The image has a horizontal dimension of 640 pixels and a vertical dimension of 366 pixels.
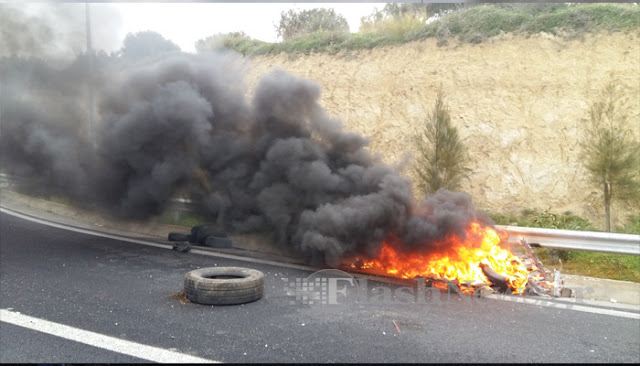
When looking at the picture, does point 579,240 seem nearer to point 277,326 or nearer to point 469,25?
point 277,326

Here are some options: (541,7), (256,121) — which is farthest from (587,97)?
(256,121)

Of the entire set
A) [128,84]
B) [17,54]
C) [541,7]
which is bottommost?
[128,84]

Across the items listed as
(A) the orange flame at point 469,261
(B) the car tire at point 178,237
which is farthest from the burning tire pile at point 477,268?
(B) the car tire at point 178,237

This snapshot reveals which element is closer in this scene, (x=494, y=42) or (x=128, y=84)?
(x=128, y=84)

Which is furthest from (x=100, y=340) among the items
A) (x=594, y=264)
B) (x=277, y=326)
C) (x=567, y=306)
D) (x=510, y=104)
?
→ (x=510, y=104)

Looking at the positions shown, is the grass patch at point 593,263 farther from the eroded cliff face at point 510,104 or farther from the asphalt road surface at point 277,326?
the eroded cliff face at point 510,104

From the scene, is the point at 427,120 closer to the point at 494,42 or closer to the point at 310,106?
the point at 494,42

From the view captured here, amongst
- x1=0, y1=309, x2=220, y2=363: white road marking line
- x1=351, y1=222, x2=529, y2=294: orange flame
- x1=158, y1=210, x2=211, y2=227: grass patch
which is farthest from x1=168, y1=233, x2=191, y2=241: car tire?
x1=351, y1=222, x2=529, y2=294: orange flame

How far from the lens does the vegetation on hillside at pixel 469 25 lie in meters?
11.0

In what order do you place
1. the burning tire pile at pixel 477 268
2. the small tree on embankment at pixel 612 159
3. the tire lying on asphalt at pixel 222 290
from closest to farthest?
1. the tire lying on asphalt at pixel 222 290
2. the burning tire pile at pixel 477 268
3. the small tree on embankment at pixel 612 159

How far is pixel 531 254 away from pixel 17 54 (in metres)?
8.96

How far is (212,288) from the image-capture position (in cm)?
464

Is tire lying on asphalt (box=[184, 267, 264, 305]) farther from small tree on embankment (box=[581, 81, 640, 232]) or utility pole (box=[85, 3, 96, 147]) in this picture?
small tree on embankment (box=[581, 81, 640, 232])

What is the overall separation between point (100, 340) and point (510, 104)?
10041 mm
